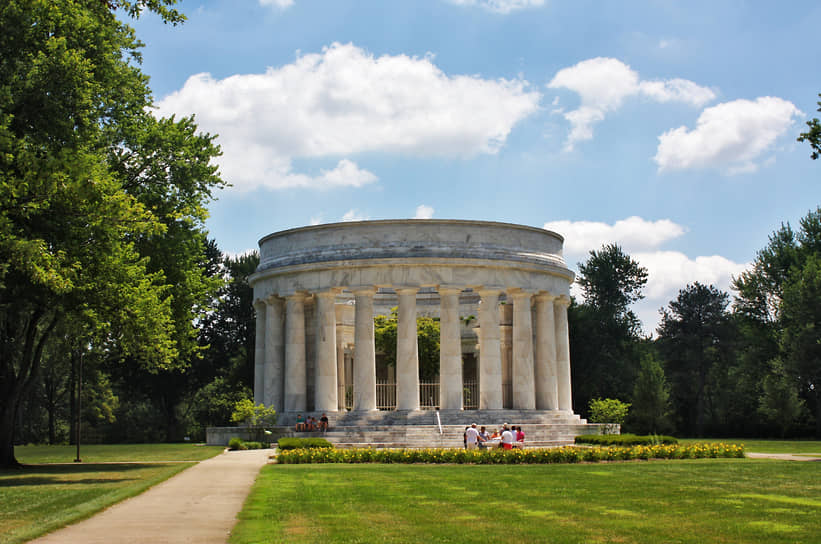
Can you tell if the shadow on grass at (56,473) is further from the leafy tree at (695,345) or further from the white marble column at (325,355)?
the leafy tree at (695,345)

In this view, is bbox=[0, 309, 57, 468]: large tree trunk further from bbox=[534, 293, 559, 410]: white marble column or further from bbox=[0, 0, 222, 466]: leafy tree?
bbox=[534, 293, 559, 410]: white marble column

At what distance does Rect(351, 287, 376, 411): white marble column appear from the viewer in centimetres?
5941

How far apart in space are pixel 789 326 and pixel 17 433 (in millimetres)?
89099

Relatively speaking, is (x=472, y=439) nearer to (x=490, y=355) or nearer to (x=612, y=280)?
(x=490, y=355)

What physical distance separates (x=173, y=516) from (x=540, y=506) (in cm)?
880

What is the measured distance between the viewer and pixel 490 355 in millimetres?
60438

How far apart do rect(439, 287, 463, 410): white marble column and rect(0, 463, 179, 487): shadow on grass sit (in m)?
21.6

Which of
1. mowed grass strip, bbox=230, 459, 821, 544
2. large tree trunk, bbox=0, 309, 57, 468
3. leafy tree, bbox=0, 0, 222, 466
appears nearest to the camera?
mowed grass strip, bbox=230, 459, 821, 544

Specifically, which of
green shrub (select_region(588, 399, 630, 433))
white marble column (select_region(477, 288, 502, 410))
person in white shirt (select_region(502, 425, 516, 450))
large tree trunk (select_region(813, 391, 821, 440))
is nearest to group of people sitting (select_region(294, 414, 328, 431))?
white marble column (select_region(477, 288, 502, 410))

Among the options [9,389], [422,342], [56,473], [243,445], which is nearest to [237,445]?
[243,445]

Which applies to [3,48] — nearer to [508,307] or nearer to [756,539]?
[756,539]

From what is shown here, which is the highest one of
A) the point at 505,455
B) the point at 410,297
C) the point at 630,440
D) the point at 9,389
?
the point at 410,297

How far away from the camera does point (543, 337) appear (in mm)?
65250

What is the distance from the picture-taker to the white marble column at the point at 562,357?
6756 centimetres
